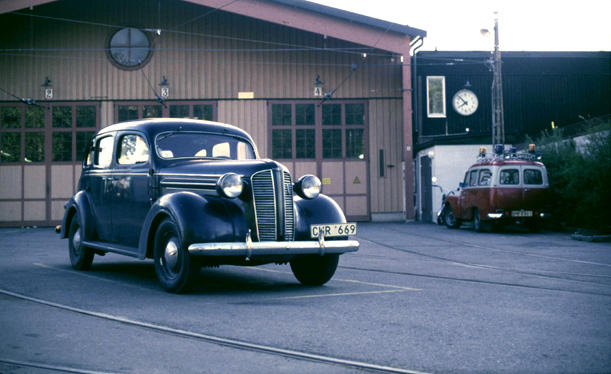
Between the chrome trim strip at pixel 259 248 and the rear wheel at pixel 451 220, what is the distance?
569 inches

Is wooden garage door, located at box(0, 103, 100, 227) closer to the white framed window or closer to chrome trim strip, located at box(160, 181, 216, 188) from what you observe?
the white framed window

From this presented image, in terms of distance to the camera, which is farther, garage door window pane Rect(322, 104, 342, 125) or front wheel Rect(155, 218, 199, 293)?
garage door window pane Rect(322, 104, 342, 125)

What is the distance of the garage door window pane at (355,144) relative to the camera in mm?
24312

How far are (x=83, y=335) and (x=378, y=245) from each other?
971 cm

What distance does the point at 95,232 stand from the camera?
8898mm

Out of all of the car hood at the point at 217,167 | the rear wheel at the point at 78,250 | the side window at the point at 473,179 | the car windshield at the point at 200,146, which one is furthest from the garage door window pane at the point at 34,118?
the car hood at the point at 217,167

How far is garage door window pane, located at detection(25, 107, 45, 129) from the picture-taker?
23891 millimetres

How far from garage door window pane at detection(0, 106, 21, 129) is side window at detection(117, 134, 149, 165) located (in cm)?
1723

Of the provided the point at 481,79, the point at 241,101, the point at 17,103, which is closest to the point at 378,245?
the point at 241,101

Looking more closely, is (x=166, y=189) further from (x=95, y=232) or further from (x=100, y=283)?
(x=95, y=232)

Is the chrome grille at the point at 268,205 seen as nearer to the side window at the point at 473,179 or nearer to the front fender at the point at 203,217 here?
the front fender at the point at 203,217

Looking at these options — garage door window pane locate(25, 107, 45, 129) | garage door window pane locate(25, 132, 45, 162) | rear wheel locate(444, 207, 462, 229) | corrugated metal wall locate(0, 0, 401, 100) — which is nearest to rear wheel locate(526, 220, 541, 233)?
rear wheel locate(444, 207, 462, 229)

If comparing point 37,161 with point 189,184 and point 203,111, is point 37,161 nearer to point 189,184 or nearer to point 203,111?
point 203,111

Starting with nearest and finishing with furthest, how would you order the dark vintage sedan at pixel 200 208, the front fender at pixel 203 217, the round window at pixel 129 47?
the front fender at pixel 203 217
the dark vintage sedan at pixel 200 208
the round window at pixel 129 47
